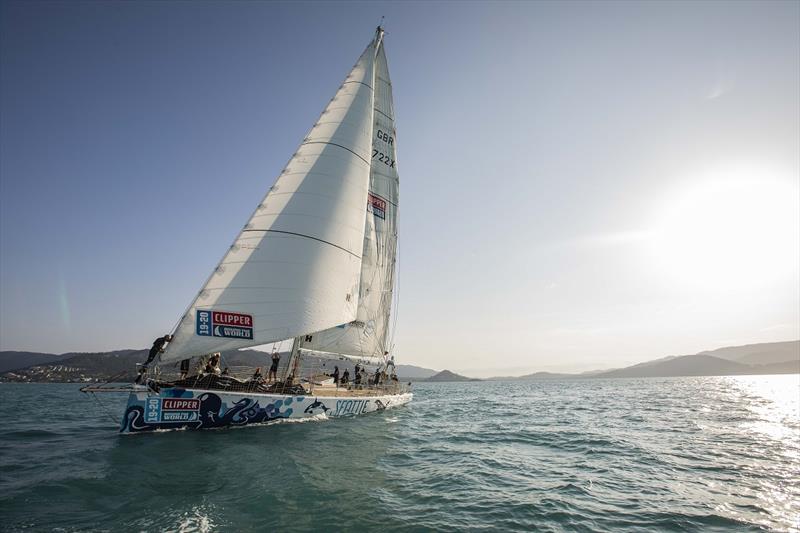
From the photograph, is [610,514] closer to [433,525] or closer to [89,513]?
[433,525]

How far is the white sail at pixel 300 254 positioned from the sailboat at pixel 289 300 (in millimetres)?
43

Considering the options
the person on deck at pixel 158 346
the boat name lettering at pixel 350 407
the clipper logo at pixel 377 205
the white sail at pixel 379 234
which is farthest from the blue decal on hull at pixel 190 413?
the clipper logo at pixel 377 205

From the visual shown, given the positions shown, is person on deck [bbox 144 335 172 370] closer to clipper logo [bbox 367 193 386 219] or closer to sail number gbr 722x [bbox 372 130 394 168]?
clipper logo [bbox 367 193 386 219]

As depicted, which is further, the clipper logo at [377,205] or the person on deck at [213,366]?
the clipper logo at [377,205]

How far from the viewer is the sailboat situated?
45.3 feet

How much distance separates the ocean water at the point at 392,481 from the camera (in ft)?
20.5

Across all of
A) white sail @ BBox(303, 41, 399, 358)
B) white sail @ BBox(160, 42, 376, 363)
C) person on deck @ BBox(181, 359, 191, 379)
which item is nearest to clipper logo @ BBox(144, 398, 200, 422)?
person on deck @ BBox(181, 359, 191, 379)

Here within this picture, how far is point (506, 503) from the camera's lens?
7.17 meters

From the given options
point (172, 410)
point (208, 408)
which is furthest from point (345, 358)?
point (172, 410)

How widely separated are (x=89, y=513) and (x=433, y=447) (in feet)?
30.2

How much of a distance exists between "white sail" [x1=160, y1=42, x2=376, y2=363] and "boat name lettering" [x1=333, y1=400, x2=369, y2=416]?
491cm

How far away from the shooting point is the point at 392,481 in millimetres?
8523

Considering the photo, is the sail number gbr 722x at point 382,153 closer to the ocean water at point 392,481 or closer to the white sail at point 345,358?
the white sail at point 345,358

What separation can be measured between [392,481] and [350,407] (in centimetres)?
1213
